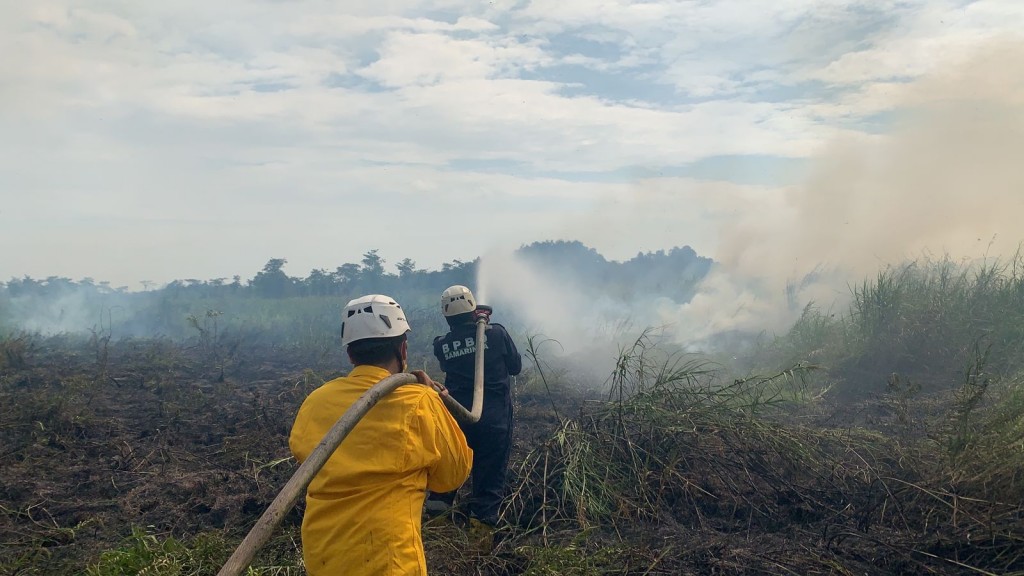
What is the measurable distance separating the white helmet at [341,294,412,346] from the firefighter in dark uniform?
9.43 ft

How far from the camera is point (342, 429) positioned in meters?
2.88

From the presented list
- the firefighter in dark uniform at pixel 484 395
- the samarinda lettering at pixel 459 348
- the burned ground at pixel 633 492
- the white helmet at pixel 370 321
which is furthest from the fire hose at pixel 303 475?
the samarinda lettering at pixel 459 348

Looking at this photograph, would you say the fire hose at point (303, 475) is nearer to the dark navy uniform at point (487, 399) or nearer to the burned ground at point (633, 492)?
the burned ground at point (633, 492)

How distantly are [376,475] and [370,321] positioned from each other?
660 millimetres

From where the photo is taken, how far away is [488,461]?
6.05 meters

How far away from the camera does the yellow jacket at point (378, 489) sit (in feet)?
9.87

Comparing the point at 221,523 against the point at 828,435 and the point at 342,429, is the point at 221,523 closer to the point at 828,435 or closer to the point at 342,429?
the point at 342,429

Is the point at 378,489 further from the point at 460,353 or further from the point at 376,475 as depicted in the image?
the point at 460,353

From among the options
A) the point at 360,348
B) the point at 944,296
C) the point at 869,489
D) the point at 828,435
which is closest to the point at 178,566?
the point at 360,348

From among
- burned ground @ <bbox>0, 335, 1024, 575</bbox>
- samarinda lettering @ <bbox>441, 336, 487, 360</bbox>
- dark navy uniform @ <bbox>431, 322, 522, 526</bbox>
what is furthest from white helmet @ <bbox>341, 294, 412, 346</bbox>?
samarinda lettering @ <bbox>441, 336, 487, 360</bbox>

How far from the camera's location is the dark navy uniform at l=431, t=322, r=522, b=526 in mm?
5980

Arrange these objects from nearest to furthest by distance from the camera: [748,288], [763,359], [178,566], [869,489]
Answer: [178,566], [869,489], [763,359], [748,288]

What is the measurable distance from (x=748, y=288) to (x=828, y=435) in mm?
13574

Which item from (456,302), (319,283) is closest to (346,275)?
(319,283)
